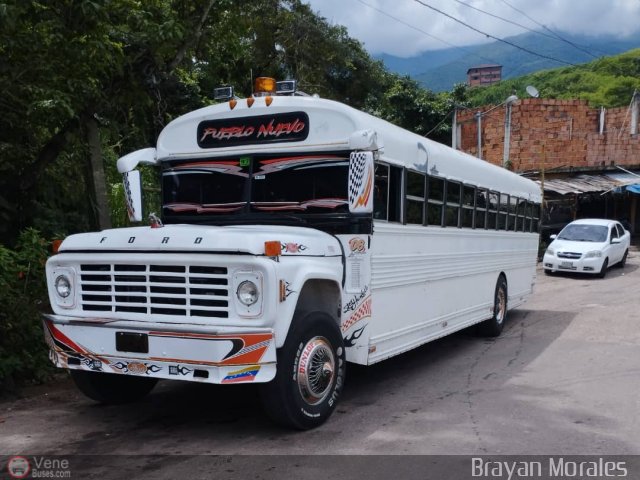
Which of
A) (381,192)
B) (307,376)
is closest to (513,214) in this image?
(381,192)

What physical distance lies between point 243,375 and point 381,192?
92.2 inches

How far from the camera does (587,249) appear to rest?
1848 cm

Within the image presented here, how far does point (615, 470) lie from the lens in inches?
175

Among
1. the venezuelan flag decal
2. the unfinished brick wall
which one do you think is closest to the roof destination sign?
the venezuelan flag decal

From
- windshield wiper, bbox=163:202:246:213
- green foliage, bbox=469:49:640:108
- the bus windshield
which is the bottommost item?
windshield wiper, bbox=163:202:246:213

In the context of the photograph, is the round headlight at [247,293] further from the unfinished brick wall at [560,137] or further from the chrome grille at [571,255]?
the unfinished brick wall at [560,137]

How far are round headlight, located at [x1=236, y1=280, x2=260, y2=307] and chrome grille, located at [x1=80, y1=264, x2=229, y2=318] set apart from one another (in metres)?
0.11

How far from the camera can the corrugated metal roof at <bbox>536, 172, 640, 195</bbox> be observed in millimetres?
23420

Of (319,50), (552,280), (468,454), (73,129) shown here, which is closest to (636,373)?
(468,454)

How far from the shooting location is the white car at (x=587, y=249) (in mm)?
18281

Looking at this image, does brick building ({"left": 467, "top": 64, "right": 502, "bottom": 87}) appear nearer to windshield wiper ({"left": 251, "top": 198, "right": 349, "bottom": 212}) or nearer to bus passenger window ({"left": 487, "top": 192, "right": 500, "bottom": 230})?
bus passenger window ({"left": 487, "top": 192, "right": 500, "bottom": 230})

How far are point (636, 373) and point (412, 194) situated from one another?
3363 mm

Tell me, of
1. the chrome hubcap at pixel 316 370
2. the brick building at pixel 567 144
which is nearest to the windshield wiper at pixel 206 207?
the chrome hubcap at pixel 316 370

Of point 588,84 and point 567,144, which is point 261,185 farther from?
point 588,84
